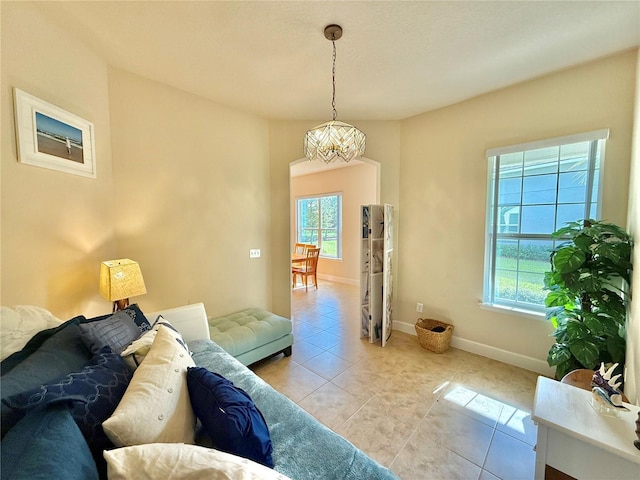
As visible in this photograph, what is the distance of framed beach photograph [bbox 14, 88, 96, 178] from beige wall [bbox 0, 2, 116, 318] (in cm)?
4

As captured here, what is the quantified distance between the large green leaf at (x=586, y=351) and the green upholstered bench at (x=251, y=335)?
2391mm

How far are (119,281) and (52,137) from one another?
1.07 metres

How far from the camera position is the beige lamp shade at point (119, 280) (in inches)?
75.0

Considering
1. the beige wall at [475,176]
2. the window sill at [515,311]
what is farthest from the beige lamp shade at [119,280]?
the window sill at [515,311]

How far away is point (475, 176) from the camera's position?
9.26 feet

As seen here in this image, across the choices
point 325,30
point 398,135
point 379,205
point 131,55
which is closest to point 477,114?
point 398,135

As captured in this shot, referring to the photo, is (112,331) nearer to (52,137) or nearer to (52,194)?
(52,194)

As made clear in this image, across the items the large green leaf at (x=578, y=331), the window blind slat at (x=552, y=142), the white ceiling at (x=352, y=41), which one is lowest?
the large green leaf at (x=578, y=331)

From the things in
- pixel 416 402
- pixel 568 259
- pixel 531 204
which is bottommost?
pixel 416 402

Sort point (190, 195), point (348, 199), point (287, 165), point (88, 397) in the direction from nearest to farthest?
1. point (88, 397)
2. point (190, 195)
3. point (287, 165)
4. point (348, 199)

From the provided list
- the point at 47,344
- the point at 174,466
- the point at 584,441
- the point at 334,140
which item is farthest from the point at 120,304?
the point at 584,441

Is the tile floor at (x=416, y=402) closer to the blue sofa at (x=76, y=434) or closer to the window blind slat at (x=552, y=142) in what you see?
the blue sofa at (x=76, y=434)

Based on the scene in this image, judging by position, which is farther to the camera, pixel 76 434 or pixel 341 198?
pixel 341 198

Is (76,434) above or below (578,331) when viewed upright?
above
